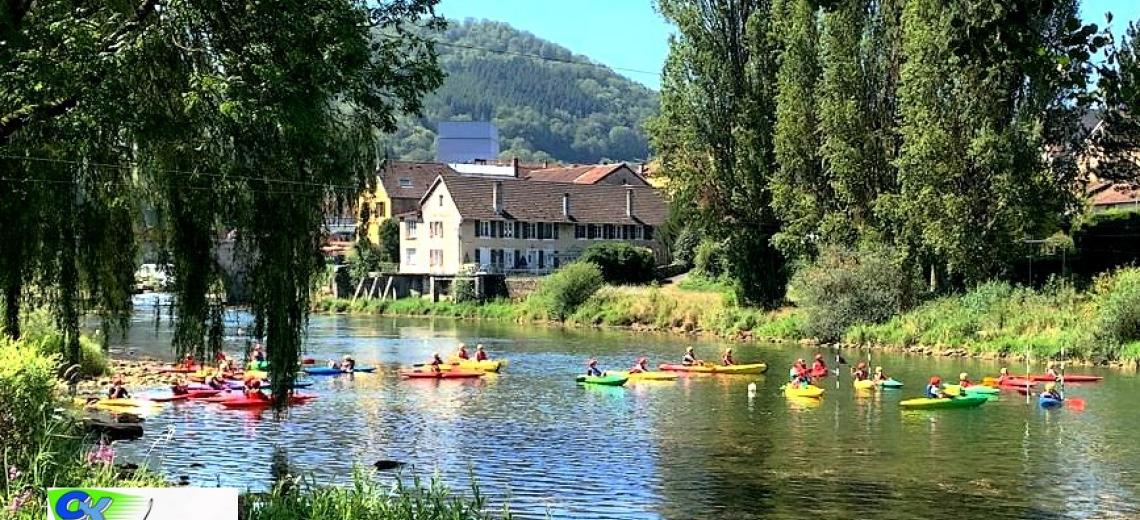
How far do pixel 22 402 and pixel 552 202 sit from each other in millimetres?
70898

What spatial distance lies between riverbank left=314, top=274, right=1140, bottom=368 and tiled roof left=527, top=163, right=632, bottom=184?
139 feet

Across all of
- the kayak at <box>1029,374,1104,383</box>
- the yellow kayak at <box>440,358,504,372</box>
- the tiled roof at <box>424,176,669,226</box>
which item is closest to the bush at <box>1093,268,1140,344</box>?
the kayak at <box>1029,374,1104,383</box>

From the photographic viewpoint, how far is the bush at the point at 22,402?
10.3m

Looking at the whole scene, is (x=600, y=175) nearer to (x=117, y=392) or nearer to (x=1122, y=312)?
(x=1122, y=312)

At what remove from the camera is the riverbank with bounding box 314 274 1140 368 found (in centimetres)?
3741

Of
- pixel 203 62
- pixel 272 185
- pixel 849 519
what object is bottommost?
pixel 849 519

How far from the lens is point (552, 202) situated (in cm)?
8119

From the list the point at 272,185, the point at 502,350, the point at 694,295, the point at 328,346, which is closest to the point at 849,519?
the point at 272,185

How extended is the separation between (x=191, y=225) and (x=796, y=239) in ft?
122

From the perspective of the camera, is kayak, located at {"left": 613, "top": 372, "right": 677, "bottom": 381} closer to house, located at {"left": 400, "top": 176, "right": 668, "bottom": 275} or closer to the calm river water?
the calm river water

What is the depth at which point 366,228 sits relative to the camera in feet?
52.3

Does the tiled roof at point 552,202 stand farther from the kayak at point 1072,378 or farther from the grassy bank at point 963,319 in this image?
the kayak at point 1072,378

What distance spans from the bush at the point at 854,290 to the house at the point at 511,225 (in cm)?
2914

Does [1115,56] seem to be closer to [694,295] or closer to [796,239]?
[796,239]
